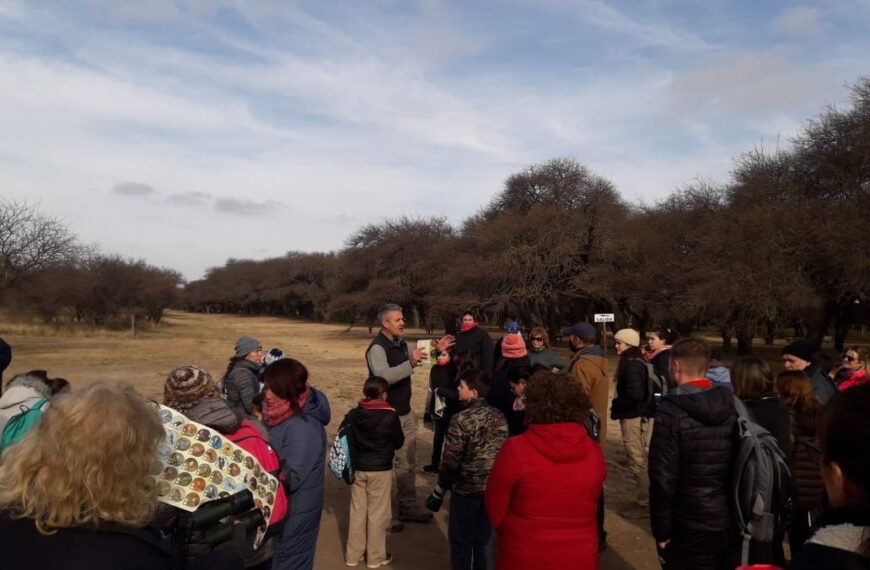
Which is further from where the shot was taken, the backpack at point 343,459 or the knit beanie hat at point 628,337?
the knit beanie hat at point 628,337

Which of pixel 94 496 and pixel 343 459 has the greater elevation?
pixel 94 496

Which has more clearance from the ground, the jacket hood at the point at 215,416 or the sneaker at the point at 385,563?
the jacket hood at the point at 215,416

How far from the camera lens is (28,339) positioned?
31125 mm

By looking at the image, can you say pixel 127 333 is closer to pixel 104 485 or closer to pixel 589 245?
pixel 589 245

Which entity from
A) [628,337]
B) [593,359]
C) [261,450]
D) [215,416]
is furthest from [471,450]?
[628,337]

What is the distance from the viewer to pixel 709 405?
126 inches

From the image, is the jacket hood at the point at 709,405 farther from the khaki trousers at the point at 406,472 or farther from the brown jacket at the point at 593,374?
the khaki trousers at the point at 406,472

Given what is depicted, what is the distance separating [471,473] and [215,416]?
1.79 meters

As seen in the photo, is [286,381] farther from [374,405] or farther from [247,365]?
[247,365]

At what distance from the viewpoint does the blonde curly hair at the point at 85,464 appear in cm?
153

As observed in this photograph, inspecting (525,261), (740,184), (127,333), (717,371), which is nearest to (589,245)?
(525,261)

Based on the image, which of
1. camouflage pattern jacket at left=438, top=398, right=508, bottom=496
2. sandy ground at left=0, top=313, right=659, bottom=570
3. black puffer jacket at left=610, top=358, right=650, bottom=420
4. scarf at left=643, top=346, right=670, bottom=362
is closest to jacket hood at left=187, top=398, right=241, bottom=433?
sandy ground at left=0, top=313, right=659, bottom=570

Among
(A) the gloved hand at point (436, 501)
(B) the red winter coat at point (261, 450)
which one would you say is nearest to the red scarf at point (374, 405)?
(A) the gloved hand at point (436, 501)

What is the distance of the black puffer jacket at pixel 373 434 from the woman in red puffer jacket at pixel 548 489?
1.74 m
